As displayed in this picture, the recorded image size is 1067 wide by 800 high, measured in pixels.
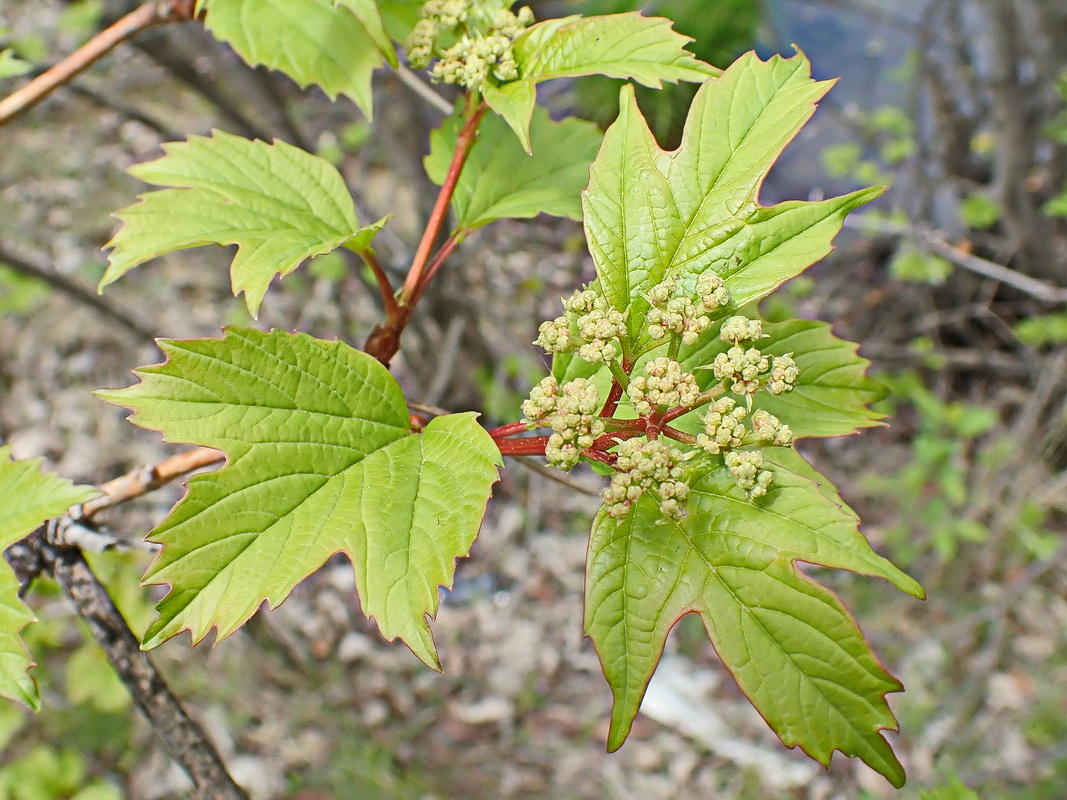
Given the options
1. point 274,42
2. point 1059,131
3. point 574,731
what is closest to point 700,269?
point 274,42

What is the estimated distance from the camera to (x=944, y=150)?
191 inches

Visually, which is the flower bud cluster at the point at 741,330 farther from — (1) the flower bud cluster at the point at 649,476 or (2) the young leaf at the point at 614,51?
(2) the young leaf at the point at 614,51

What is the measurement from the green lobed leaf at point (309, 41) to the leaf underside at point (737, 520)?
0.64m

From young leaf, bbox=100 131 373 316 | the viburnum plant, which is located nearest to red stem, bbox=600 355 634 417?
the viburnum plant

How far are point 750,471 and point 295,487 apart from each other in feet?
2.05

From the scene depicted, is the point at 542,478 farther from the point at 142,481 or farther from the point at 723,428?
the point at 723,428

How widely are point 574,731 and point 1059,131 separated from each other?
13.4 feet

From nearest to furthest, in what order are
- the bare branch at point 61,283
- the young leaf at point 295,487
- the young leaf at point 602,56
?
the young leaf at point 295,487, the young leaf at point 602,56, the bare branch at point 61,283

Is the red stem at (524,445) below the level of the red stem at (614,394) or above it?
below

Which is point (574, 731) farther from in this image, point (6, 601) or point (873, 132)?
point (873, 132)

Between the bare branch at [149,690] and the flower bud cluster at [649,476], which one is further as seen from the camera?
the bare branch at [149,690]

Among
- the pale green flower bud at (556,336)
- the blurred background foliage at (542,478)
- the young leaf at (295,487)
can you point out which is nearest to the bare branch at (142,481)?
the young leaf at (295,487)

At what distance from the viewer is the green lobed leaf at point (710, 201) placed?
1.11 m

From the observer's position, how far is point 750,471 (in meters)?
1.00
